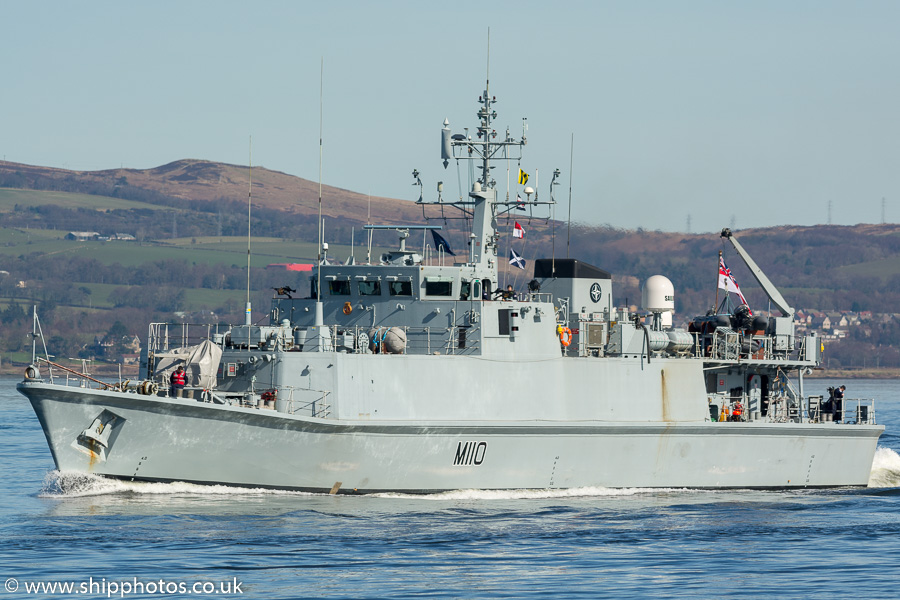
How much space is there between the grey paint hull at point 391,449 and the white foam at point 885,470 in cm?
454

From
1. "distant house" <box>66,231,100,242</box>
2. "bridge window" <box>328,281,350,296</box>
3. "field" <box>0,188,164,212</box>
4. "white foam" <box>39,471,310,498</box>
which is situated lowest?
"white foam" <box>39,471,310,498</box>

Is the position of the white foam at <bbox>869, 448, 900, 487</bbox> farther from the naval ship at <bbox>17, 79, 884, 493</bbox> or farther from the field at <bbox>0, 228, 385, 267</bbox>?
the field at <bbox>0, 228, 385, 267</bbox>

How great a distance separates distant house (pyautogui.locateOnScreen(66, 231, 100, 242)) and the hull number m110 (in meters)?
130

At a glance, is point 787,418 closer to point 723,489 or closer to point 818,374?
point 723,489

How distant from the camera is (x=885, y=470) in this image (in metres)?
30.7

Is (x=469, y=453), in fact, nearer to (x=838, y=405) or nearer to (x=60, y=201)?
(x=838, y=405)

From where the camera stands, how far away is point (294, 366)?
2139 centimetres

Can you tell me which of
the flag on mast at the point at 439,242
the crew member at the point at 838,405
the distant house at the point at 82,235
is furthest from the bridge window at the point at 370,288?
the distant house at the point at 82,235

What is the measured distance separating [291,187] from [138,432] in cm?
14293

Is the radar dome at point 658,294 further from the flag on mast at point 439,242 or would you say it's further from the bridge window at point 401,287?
the bridge window at point 401,287

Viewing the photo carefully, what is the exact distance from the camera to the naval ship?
20297mm

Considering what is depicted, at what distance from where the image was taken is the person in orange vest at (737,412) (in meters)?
26.4

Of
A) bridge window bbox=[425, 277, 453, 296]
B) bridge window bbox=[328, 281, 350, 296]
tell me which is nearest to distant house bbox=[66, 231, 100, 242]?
bridge window bbox=[328, 281, 350, 296]

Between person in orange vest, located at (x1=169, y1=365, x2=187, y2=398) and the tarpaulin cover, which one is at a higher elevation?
the tarpaulin cover
